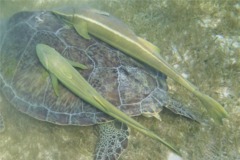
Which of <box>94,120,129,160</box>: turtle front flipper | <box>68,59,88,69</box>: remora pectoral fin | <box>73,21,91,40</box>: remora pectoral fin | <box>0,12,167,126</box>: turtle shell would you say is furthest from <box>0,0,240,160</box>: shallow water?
<box>73,21,91,40</box>: remora pectoral fin

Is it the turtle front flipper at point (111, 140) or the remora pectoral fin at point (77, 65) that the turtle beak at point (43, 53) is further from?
the turtle front flipper at point (111, 140)

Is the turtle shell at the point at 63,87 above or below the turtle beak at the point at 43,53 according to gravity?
below

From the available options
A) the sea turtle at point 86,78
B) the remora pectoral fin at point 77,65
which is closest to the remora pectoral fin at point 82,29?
the sea turtle at point 86,78

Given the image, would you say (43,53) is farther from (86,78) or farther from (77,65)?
(86,78)

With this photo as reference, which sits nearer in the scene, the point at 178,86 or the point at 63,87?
the point at 63,87

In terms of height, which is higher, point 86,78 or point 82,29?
point 82,29

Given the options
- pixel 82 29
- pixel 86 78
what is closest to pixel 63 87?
pixel 86 78

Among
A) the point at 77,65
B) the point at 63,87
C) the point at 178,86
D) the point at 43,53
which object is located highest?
the point at 43,53

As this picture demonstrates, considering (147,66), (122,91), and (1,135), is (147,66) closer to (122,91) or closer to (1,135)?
(122,91)
